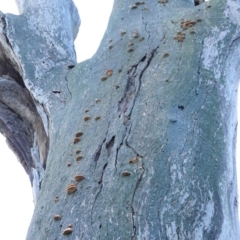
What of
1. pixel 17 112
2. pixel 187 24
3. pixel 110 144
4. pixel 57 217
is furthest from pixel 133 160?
pixel 17 112

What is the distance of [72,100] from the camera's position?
192cm

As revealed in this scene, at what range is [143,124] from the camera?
5.16 ft

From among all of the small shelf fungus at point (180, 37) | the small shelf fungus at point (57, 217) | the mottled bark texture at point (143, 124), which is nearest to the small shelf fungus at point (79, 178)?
the mottled bark texture at point (143, 124)

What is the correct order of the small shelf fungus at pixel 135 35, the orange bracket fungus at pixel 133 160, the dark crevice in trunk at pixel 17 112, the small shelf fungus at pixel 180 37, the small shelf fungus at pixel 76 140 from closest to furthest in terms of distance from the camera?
the orange bracket fungus at pixel 133 160 < the small shelf fungus at pixel 76 140 < the small shelf fungus at pixel 180 37 < the small shelf fungus at pixel 135 35 < the dark crevice in trunk at pixel 17 112

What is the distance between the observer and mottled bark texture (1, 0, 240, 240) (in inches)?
53.7

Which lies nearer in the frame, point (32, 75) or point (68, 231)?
point (68, 231)

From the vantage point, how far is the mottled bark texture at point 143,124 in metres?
1.36

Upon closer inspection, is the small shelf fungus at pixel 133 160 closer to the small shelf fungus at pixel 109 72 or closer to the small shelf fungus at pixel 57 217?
the small shelf fungus at pixel 57 217

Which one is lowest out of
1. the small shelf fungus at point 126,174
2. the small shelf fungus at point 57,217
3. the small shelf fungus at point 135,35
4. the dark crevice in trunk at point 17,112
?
the small shelf fungus at point 57,217

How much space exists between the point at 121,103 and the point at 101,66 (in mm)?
308

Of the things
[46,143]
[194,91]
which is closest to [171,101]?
[194,91]

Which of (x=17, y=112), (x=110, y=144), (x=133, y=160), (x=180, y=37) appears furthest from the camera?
(x=17, y=112)

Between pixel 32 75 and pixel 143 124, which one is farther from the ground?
pixel 32 75

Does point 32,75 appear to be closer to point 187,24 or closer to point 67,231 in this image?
point 187,24
